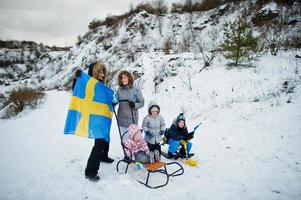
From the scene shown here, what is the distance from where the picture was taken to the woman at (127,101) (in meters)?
4.35

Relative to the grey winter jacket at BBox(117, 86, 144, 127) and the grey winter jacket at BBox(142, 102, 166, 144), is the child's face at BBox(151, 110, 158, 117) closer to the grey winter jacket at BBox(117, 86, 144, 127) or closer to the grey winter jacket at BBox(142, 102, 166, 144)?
the grey winter jacket at BBox(142, 102, 166, 144)

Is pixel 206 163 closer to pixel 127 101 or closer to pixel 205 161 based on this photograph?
pixel 205 161

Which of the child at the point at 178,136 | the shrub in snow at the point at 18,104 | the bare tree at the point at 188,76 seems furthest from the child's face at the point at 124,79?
the shrub in snow at the point at 18,104

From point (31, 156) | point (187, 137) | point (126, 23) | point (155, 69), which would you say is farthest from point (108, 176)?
point (126, 23)

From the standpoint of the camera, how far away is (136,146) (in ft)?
13.6

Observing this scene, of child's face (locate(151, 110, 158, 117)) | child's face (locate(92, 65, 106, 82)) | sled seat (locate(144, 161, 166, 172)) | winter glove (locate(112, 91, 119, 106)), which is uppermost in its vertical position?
child's face (locate(92, 65, 106, 82))

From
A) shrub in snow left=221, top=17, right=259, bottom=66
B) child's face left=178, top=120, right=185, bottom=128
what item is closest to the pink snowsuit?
child's face left=178, top=120, right=185, bottom=128

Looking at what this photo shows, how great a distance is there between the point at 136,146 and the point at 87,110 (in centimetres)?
125

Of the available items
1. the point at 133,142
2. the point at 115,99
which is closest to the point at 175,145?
the point at 133,142

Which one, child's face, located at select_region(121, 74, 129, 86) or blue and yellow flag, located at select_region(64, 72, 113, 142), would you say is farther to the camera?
child's face, located at select_region(121, 74, 129, 86)

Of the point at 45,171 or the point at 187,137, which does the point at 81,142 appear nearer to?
the point at 45,171

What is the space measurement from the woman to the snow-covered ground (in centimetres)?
109

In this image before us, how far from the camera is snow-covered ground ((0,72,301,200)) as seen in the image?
139 inches

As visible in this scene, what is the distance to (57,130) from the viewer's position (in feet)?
25.4
